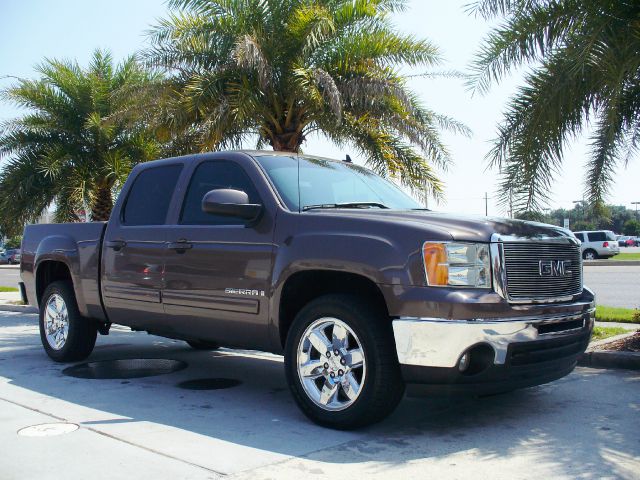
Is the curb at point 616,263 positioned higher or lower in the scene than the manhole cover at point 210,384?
higher

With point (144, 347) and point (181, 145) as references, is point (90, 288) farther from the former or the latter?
point (181, 145)

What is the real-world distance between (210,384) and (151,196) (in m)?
1.85

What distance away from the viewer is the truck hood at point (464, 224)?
466cm

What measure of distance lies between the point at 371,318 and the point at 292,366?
2.42ft

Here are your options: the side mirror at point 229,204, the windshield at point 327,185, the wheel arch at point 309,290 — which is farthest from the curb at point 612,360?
the side mirror at point 229,204

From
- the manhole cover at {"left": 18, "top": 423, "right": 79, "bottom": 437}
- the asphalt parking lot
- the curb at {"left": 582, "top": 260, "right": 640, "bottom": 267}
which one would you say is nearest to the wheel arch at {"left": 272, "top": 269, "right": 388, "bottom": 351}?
the asphalt parking lot

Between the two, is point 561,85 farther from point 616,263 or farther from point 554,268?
point 616,263

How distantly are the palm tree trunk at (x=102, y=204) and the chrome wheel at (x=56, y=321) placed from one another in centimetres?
845

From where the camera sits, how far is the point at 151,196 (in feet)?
22.2

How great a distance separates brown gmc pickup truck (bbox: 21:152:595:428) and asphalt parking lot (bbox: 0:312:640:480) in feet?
1.19

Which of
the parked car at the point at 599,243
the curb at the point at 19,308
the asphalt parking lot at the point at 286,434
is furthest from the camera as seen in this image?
the parked car at the point at 599,243

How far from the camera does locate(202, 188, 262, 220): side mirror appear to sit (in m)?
5.32

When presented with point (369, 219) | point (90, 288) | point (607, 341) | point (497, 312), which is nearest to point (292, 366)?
point (369, 219)

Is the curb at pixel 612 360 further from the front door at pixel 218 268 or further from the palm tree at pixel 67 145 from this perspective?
the palm tree at pixel 67 145
